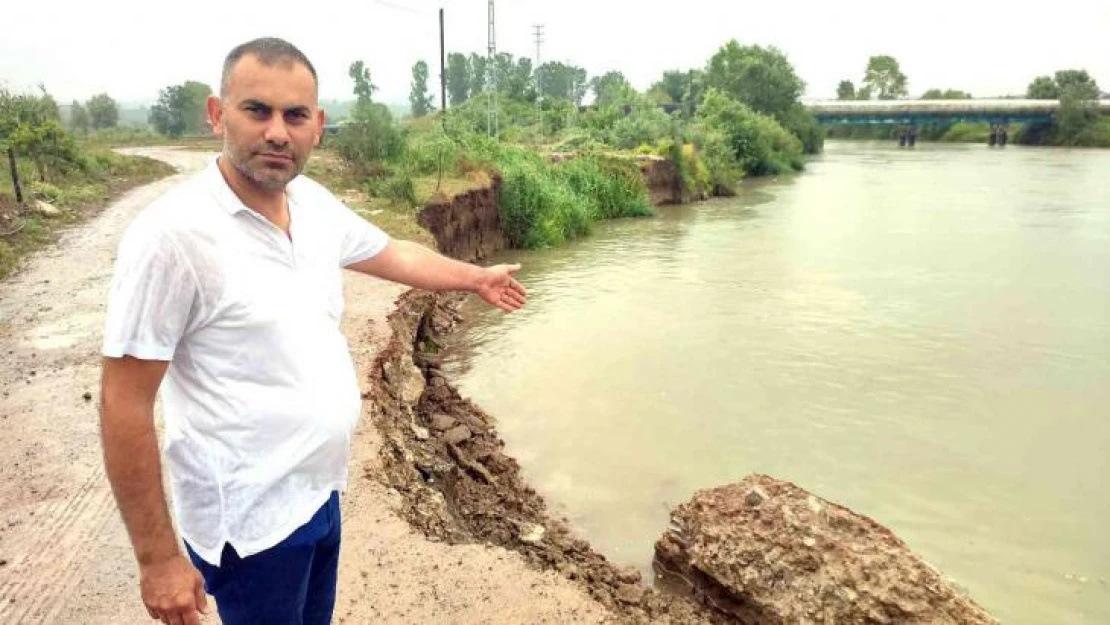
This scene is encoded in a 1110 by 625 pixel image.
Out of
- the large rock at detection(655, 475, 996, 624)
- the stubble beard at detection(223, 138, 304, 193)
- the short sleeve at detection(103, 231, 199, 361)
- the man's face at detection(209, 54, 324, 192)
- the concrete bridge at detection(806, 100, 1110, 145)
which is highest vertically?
the concrete bridge at detection(806, 100, 1110, 145)

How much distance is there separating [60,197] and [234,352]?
15634 millimetres

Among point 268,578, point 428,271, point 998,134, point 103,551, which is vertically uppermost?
point 998,134

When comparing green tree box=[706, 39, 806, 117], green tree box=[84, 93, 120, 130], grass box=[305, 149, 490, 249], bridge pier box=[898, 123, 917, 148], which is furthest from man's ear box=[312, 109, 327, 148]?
bridge pier box=[898, 123, 917, 148]

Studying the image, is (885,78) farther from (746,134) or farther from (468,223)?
(468,223)

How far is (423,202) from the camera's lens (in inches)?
517

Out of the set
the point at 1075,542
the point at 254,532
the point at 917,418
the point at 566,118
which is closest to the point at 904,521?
the point at 1075,542

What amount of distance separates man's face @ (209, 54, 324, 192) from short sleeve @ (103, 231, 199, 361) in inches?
10.6

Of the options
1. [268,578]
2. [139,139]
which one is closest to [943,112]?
[139,139]

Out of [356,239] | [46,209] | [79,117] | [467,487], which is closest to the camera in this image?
[356,239]

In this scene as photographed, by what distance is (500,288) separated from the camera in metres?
2.37

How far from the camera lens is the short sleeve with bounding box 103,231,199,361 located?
53.2 inches

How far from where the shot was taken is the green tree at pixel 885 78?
307 feet

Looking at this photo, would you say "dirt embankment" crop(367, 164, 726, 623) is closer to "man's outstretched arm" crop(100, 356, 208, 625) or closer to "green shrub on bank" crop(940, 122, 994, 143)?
"man's outstretched arm" crop(100, 356, 208, 625)

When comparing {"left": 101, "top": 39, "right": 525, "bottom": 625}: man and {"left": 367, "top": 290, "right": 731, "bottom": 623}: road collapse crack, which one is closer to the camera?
{"left": 101, "top": 39, "right": 525, "bottom": 625}: man
